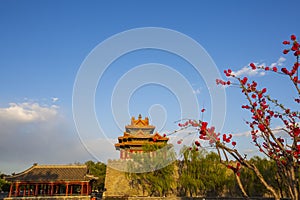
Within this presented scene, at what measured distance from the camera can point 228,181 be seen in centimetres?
1759

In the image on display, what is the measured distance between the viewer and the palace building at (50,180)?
1672 cm

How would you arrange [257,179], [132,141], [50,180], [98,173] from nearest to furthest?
1. [50,180]
2. [257,179]
3. [132,141]
4. [98,173]

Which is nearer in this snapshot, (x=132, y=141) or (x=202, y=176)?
(x=202, y=176)

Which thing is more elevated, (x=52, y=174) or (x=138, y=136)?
(x=138, y=136)

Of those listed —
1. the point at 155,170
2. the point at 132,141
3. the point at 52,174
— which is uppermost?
the point at 132,141

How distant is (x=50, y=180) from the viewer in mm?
16828

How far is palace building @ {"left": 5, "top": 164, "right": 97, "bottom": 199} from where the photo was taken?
1672 cm

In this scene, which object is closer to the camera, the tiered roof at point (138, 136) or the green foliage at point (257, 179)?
the green foliage at point (257, 179)

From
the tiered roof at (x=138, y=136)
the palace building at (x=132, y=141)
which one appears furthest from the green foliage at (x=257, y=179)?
the palace building at (x=132, y=141)

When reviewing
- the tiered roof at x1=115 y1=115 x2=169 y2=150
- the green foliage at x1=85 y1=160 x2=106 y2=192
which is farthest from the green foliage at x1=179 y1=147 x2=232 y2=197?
the green foliage at x1=85 y1=160 x2=106 y2=192

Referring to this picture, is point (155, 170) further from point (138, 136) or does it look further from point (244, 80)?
point (244, 80)

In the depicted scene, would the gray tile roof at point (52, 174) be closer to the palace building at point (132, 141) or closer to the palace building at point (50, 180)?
the palace building at point (50, 180)

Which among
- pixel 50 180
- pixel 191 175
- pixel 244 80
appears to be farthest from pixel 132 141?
pixel 244 80

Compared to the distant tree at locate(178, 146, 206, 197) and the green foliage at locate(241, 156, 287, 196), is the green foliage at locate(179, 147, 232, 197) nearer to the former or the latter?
the distant tree at locate(178, 146, 206, 197)
